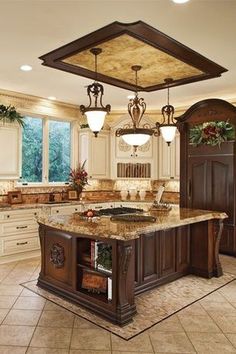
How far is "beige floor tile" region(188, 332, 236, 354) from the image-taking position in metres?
2.64

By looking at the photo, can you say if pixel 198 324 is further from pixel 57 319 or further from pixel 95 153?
pixel 95 153

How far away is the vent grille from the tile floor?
3.69 m

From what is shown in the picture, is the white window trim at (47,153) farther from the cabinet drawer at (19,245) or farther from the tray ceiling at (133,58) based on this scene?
the tray ceiling at (133,58)

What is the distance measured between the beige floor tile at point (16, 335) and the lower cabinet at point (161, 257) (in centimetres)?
132

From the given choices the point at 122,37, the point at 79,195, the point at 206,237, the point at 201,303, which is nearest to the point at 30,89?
the point at 79,195

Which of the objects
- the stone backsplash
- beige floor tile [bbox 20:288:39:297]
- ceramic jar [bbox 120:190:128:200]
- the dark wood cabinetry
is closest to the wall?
the stone backsplash

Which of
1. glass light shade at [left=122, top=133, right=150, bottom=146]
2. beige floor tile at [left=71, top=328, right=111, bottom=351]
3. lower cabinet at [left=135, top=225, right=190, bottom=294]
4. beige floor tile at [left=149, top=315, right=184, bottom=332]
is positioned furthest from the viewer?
lower cabinet at [left=135, top=225, right=190, bottom=294]

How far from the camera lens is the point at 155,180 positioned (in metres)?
7.24

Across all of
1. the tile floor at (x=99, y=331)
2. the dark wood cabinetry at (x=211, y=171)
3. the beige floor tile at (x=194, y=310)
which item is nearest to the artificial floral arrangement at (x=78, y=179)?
the dark wood cabinetry at (x=211, y=171)

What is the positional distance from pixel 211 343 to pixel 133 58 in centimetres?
318

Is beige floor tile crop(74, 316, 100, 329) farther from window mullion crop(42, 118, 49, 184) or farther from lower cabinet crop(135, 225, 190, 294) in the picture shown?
window mullion crop(42, 118, 49, 184)

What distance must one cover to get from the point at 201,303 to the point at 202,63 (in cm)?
300

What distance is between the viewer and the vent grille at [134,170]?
279 inches

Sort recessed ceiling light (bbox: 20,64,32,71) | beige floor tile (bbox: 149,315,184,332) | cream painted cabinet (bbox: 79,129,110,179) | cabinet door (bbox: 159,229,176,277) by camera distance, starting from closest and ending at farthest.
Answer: beige floor tile (bbox: 149,315,184,332) → cabinet door (bbox: 159,229,176,277) → recessed ceiling light (bbox: 20,64,32,71) → cream painted cabinet (bbox: 79,129,110,179)
